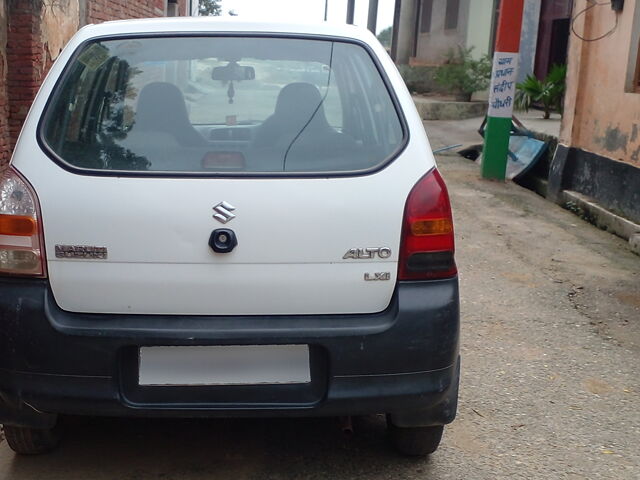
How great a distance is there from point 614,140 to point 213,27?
252 inches

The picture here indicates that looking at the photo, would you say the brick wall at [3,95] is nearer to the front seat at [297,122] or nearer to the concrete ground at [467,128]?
the front seat at [297,122]

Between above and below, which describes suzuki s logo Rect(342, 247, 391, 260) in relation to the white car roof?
below

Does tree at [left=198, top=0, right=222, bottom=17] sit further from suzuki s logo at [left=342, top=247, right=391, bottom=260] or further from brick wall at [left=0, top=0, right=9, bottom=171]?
suzuki s logo at [left=342, top=247, right=391, bottom=260]

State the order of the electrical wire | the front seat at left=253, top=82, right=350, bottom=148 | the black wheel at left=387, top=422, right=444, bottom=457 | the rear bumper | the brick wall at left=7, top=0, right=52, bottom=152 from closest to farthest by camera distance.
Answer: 1. the rear bumper
2. the front seat at left=253, top=82, right=350, bottom=148
3. the black wheel at left=387, top=422, right=444, bottom=457
4. the brick wall at left=7, top=0, right=52, bottom=152
5. the electrical wire

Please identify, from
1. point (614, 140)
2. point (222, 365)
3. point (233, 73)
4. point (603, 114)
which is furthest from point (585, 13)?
point (222, 365)

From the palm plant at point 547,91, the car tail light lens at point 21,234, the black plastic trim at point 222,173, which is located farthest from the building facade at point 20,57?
the palm plant at point 547,91

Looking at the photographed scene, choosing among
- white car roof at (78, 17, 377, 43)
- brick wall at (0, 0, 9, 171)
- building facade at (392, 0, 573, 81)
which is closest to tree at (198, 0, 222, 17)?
building facade at (392, 0, 573, 81)

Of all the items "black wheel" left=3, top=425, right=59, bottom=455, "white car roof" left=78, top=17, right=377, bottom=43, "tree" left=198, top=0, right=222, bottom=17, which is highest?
"tree" left=198, top=0, right=222, bottom=17

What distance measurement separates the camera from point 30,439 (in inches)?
129

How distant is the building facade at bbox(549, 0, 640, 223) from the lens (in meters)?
8.29

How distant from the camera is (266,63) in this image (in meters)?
3.28

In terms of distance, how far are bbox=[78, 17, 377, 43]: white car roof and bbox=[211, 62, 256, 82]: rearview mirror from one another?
14 cm

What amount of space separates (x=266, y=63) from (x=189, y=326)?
1.08 m

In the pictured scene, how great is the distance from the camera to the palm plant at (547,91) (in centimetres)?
1357
